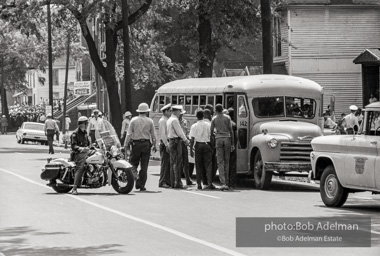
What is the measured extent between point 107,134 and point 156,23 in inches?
912

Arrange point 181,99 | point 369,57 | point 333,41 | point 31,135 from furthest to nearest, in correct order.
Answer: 1. point 31,135
2. point 333,41
3. point 369,57
4. point 181,99

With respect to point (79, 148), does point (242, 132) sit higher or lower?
higher

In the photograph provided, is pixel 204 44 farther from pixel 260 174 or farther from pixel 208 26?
pixel 260 174

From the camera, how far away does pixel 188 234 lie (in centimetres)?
1410

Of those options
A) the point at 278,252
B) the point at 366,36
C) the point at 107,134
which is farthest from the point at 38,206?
the point at 366,36

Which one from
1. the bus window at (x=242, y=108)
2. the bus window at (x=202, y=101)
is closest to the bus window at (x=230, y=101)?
the bus window at (x=242, y=108)

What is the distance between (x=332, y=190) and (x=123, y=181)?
5.23 meters

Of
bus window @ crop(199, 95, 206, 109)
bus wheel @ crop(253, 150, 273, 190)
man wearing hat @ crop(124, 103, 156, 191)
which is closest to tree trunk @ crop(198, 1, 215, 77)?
bus window @ crop(199, 95, 206, 109)

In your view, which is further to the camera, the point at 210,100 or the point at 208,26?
the point at 208,26

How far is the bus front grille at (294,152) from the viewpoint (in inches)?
928

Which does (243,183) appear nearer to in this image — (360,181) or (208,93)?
(208,93)

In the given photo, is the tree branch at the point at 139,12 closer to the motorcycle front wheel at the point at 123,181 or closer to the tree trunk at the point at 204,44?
the tree trunk at the point at 204,44

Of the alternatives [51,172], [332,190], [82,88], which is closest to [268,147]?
[51,172]

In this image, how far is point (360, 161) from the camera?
1766 centimetres
